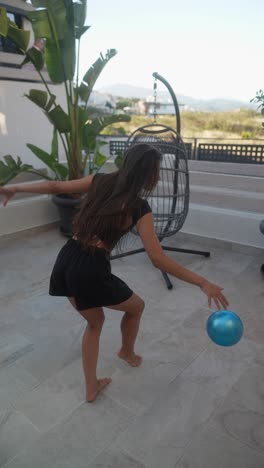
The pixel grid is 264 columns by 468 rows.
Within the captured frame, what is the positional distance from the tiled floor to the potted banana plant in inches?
50.7

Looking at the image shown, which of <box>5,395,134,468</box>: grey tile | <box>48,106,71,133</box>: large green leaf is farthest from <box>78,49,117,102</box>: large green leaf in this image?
<box>5,395,134,468</box>: grey tile

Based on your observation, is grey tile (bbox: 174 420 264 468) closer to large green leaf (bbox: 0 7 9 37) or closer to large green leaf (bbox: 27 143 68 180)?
large green leaf (bbox: 27 143 68 180)

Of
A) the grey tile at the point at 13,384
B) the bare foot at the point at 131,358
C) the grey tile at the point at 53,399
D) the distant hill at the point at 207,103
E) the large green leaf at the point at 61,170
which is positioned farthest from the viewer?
the distant hill at the point at 207,103

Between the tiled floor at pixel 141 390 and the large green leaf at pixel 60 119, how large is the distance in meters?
1.61

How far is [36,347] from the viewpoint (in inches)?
74.9

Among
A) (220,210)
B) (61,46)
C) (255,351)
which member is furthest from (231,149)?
(255,351)

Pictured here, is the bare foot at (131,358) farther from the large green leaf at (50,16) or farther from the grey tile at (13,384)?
the large green leaf at (50,16)

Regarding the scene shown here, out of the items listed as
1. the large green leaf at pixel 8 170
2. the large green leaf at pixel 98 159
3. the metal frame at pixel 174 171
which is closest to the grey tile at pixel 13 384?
the metal frame at pixel 174 171

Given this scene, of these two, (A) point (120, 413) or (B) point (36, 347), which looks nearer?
(A) point (120, 413)

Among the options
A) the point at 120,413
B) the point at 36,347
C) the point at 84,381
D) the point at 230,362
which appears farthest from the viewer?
the point at 36,347

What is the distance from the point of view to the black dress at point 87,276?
131 cm

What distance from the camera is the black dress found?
4.29 ft

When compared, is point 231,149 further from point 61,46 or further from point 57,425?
point 57,425

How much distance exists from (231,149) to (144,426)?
3.55m
